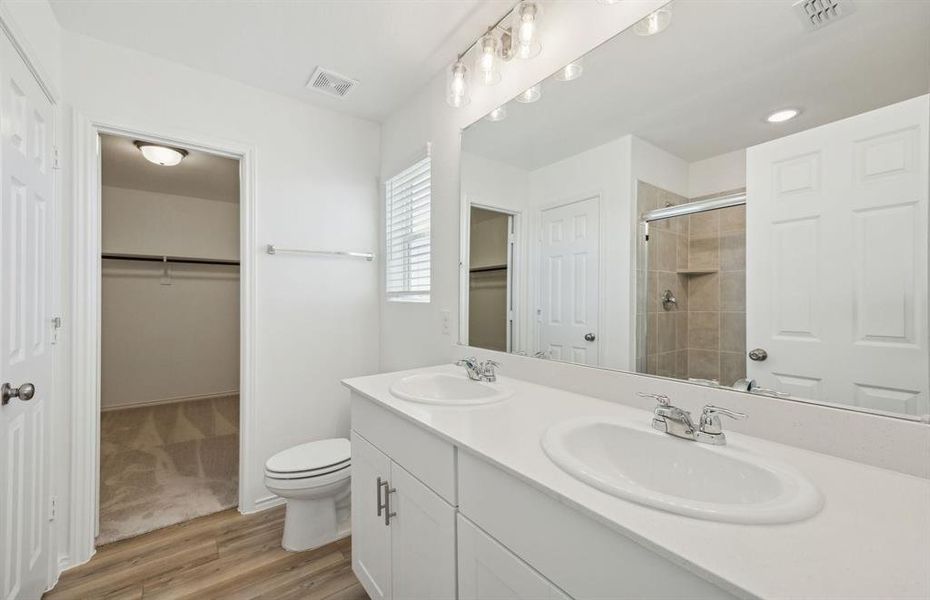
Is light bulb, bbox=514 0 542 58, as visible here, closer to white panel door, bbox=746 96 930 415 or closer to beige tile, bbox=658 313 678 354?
white panel door, bbox=746 96 930 415

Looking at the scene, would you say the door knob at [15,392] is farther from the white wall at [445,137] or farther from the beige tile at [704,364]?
the beige tile at [704,364]

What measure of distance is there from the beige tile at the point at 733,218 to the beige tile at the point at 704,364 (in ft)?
1.08

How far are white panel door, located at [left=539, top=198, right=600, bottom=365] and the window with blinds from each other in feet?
2.85

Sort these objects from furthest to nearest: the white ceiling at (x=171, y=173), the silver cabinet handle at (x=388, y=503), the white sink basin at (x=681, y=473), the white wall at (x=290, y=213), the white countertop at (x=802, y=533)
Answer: the white ceiling at (x=171, y=173)
the white wall at (x=290, y=213)
the silver cabinet handle at (x=388, y=503)
the white sink basin at (x=681, y=473)
the white countertop at (x=802, y=533)

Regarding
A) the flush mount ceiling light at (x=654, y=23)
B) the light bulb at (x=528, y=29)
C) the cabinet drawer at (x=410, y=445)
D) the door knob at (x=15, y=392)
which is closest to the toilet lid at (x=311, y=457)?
→ the cabinet drawer at (x=410, y=445)

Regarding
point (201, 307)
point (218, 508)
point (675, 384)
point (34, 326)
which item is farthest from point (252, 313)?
point (201, 307)

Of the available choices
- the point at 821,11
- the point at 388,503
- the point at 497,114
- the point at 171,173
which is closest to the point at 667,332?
the point at 821,11

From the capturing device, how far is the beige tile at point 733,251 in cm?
95

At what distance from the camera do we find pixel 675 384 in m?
A: 1.05

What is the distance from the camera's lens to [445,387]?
165 centimetres

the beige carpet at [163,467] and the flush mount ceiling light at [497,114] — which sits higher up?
the flush mount ceiling light at [497,114]

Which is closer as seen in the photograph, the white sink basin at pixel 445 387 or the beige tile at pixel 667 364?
the beige tile at pixel 667 364

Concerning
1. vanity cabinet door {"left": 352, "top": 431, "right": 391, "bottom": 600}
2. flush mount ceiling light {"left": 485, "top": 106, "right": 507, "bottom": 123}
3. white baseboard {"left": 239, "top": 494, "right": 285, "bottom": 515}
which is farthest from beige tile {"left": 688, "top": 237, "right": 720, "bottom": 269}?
white baseboard {"left": 239, "top": 494, "right": 285, "bottom": 515}

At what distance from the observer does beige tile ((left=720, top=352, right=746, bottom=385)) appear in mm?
953
